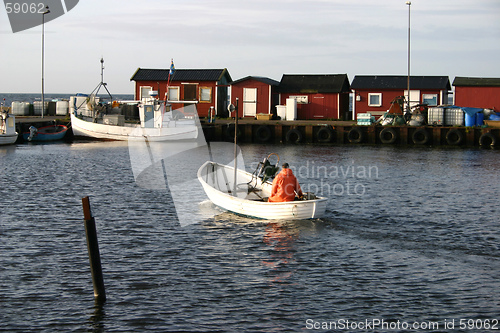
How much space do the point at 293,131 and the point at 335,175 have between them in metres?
17.9

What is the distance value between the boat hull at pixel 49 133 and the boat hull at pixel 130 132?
1.11m

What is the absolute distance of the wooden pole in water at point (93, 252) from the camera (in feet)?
42.7

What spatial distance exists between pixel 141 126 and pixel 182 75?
11.8 meters

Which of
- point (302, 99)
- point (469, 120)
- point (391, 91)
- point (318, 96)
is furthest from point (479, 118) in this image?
point (302, 99)

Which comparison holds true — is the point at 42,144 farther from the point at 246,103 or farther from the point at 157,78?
the point at 246,103

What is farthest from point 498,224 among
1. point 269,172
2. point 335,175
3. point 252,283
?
point 335,175

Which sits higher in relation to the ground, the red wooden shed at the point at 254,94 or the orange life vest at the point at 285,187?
the red wooden shed at the point at 254,94

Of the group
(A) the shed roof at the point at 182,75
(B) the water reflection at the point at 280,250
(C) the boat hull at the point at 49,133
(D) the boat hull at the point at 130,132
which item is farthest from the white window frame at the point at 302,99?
(B) the water reflection at the point at 280,250

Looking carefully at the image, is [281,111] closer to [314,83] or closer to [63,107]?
[314,83]

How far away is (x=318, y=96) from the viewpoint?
60.7 metres

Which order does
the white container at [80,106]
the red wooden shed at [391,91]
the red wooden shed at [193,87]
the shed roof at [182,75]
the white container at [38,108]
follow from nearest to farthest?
1. the white container at [80,106]
2. the red wooden shed at [391,91]
3. the red wooden shed at [193,87]
4. the shed roof at [182,75]
5. the white container at [38,108]

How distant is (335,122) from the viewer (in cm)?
5894

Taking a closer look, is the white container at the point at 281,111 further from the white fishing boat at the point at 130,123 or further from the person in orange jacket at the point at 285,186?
the person in orange jacket at the point at 285,186

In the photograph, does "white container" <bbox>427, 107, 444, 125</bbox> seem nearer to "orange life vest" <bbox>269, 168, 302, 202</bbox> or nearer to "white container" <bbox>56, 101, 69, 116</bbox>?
"orange life vest" <bbox>269, 168, 302, 202</bbox>
